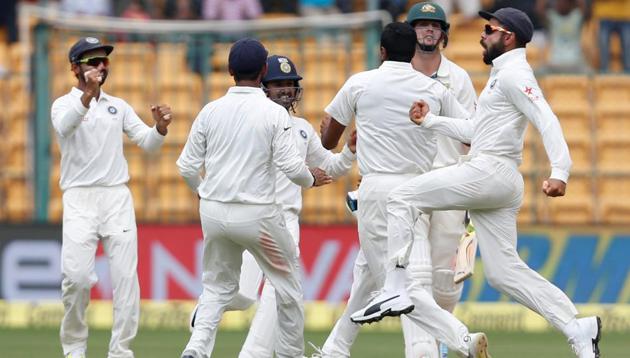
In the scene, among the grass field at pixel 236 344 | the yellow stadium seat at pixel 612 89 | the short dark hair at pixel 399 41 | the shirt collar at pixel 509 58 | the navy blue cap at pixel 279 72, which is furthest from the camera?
the yellow stadium seat at pixel 612 89

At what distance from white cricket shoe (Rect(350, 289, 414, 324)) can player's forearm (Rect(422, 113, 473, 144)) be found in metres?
0.99

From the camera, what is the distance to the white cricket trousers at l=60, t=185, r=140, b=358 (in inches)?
419

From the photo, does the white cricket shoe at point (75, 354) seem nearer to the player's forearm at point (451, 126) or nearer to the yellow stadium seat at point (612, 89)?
the player's forearm at point (451, 126)

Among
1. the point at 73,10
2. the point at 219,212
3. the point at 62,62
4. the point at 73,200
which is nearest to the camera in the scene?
the point at 219,212

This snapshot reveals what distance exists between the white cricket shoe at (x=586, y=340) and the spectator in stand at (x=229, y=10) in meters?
8.15

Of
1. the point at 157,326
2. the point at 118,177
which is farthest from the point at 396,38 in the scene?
the point at 157,326

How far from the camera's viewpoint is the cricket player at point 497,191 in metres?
9.49

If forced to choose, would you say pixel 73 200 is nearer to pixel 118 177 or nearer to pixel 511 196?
pixel 118 177

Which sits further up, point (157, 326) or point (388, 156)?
point (388, 156)

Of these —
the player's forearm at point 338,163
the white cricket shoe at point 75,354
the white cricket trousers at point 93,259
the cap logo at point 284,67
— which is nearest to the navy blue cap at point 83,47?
the white cricket trousers at point 93,259

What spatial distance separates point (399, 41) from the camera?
9.87m

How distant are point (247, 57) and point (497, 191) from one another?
165 centimetres

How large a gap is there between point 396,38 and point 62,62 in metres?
6.83

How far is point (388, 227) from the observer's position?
9633 millimetres
